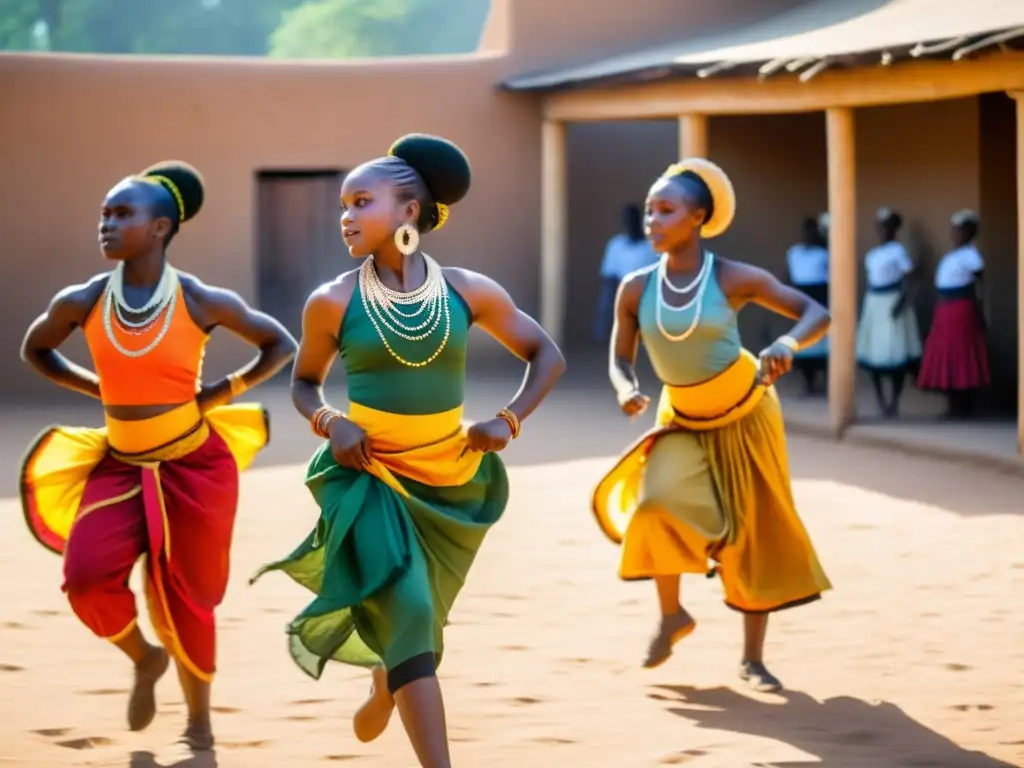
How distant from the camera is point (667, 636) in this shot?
20.3ft

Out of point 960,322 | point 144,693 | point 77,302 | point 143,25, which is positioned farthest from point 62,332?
point 143,25

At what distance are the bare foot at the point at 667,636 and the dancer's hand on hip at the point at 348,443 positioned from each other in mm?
1898

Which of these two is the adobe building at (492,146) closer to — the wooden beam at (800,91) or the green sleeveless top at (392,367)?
the wooden beam at (800,91)

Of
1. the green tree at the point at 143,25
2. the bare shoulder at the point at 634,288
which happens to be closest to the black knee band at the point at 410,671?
the bare shoulder at the point at 634,288

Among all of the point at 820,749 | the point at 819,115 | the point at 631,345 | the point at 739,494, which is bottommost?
the point at 820,749

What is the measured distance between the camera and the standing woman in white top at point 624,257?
16.3 m

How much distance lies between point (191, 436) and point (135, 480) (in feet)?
0.69

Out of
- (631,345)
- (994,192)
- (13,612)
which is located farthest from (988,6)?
(13,612)

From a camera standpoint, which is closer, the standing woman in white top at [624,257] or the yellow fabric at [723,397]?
the yellow fabric at [723,397]

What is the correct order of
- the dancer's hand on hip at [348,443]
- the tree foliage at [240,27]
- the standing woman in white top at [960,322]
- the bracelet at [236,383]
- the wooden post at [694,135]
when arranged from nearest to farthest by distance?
the dancer's hand on hip at [348,443] < the bracelet at [236,383] < the standing woman in white top at [960,322] < the wooden post at [694,135] < the tree foliage at [240,27]

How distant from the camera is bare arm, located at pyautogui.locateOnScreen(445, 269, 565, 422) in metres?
4.84

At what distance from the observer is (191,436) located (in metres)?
5.46

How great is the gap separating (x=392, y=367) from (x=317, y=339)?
217mm

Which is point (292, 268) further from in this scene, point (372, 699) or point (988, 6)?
point (372, 699)
